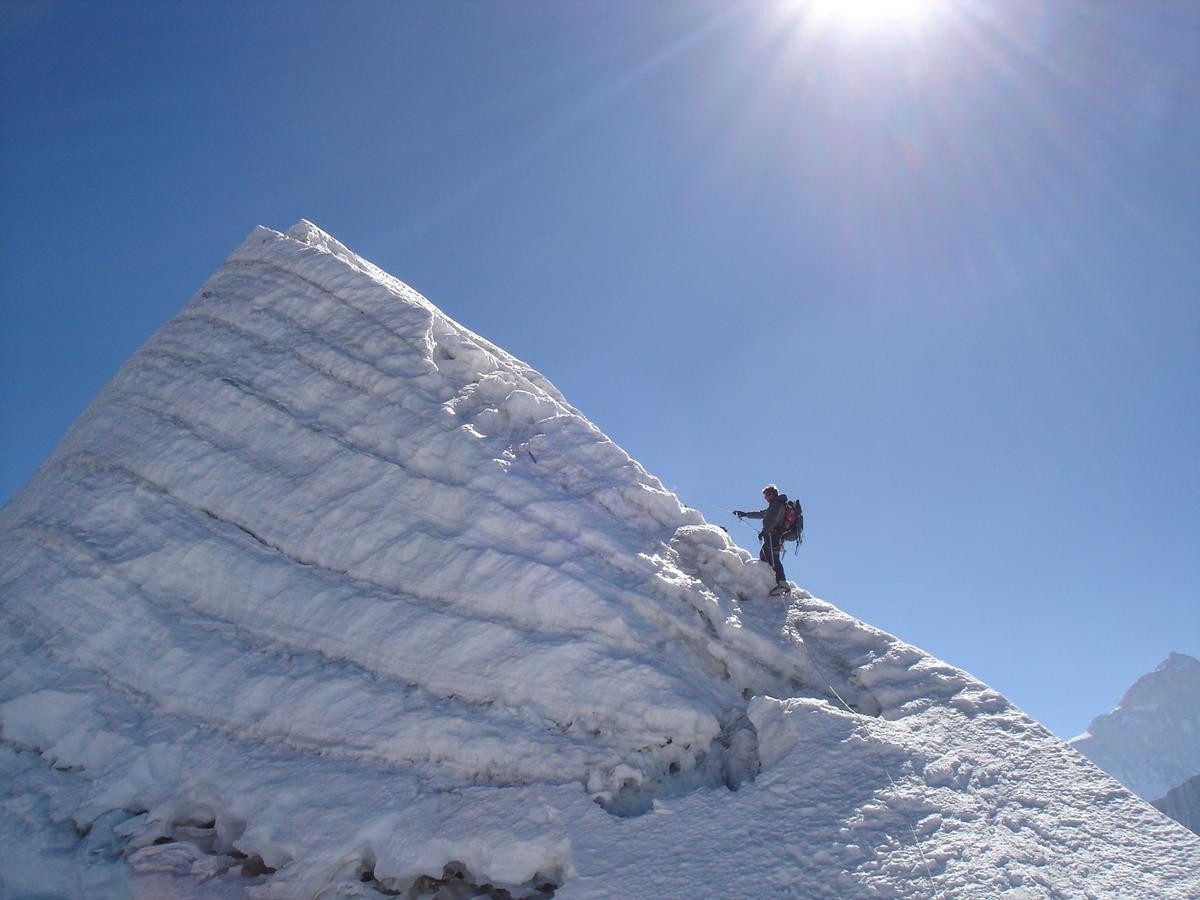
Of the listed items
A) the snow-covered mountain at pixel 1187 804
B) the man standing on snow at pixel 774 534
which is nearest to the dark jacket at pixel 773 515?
the man standing on snow at pixel 774 534

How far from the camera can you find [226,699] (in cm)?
924

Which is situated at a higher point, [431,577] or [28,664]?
[431,577]

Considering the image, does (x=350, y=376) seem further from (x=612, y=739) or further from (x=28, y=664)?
(x=612, y=739)

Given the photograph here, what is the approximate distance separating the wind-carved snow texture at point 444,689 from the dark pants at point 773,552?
0.16 m

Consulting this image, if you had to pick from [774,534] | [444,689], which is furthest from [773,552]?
[444,689]

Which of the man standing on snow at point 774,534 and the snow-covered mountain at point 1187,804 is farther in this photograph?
the snow-covered mountain at point 1187,804

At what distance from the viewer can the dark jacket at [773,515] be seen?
11602mm

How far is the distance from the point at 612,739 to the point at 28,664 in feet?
24.9

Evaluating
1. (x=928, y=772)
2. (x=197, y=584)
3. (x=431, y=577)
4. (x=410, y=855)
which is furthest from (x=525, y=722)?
(x=197, y=584)

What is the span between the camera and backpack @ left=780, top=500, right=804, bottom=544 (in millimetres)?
11594

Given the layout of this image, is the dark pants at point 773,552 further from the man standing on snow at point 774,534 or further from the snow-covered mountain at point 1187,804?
the snow-covered mountain at point 1187,804

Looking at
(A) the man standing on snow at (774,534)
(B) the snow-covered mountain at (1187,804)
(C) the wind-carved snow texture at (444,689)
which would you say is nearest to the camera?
(C) the wind-carved snow texture at (444,689)

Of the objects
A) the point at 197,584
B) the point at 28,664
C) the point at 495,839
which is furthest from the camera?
the point at 197,584

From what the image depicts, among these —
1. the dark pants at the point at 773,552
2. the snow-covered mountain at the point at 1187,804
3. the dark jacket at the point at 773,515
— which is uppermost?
the dark jacket at the point at 773,515
